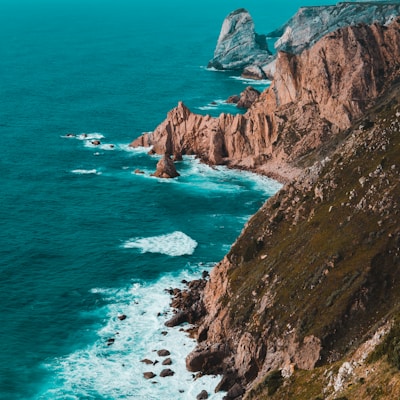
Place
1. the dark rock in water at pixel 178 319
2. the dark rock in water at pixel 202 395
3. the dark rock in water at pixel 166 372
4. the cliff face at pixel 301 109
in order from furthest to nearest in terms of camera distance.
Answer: the cliff face at pixel 301 109 → the dark rock in water at pixel 178 319 → the dark rock in water at pixel 166 372 → the dark rock in water at pixel 202 395

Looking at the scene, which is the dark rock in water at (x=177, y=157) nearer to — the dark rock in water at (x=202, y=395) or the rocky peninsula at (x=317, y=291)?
the rocky peninsula at (x=317, y=291)

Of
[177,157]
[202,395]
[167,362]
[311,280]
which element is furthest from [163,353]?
[177,157]

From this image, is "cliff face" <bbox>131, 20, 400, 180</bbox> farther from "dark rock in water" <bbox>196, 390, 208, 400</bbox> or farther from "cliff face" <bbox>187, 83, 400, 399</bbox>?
"dark rock in water" <bbox>196, 390, 208, 400</bbox>

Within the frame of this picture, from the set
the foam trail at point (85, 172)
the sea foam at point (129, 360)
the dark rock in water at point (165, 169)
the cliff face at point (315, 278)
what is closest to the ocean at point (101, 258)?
the sea foam at point (129, 360)

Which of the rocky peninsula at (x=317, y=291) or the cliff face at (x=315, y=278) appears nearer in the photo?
the rocky peninsula at (x=317, y=291)

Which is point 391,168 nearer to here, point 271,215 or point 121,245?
point 271,215

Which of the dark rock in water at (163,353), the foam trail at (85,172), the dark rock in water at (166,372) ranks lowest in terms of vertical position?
the dark rock in water at (166,372)

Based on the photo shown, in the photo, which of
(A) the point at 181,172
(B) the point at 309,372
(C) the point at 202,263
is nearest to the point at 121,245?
(C) the point at 202,263
